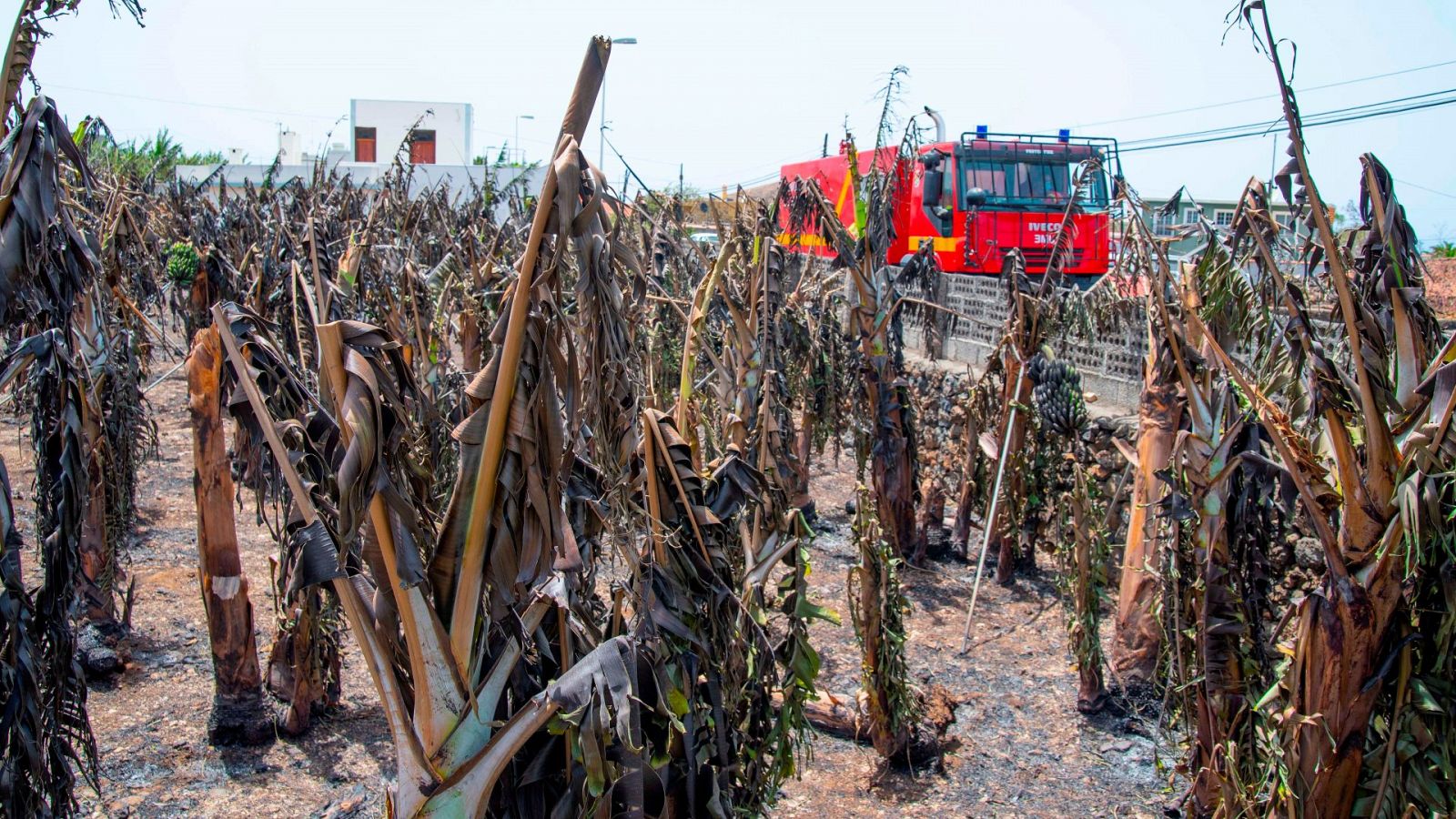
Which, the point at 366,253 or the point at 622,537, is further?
the point at 366,253

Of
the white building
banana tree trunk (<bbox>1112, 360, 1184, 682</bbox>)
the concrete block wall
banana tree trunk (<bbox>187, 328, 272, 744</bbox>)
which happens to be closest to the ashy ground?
banana tree trunk (<bbox>187, 328, 272, 744</bbox>)

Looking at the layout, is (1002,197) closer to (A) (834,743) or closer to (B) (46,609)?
(A) (834,743)

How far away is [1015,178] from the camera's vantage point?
50.1ft

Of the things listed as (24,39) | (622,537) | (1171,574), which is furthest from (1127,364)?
(24,39)

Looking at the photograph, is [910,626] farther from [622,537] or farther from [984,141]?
[984,141]

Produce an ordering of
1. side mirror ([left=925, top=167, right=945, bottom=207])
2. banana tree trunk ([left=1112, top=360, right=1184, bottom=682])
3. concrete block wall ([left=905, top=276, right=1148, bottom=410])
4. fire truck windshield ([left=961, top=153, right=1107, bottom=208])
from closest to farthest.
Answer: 1. banana tree trunk ([left=1112, top=360, right=1184, bottom=682])
2. concrete block wall ([left=905, top=276, right=1148, bottom=410])
3. side mirror ([left=925, top=167, right=945, bottom=207])
4. fire truck windshield ([left=961, top=153, right=1107, bottom=208])

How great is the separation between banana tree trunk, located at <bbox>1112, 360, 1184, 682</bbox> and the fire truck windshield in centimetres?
904

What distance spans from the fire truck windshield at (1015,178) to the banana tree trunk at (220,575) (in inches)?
465

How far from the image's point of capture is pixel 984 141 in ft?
49.5

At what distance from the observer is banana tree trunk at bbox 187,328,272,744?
564 centimetres

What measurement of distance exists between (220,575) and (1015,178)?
494 inches

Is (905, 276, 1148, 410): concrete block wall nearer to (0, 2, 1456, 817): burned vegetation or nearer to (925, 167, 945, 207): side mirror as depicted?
(925, 167, 945, 207): side mirror

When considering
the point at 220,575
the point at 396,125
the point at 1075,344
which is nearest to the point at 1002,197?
the point at 1075,344

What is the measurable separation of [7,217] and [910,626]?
275 inches
